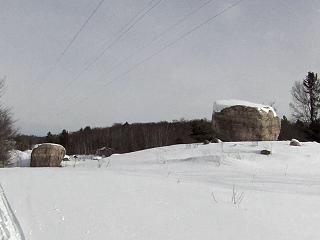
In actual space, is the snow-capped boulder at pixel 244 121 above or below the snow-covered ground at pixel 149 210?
above

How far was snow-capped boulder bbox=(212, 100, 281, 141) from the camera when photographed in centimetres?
1425


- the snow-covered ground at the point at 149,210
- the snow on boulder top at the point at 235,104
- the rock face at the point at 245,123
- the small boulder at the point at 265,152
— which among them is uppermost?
the snow on boulder top at the point at 235,104

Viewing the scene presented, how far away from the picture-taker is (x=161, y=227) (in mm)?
2262

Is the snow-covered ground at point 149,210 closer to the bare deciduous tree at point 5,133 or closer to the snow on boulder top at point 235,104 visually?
the snow on boulder top at point 235,104

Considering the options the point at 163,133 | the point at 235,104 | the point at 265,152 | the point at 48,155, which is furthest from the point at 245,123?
the point at 163,133

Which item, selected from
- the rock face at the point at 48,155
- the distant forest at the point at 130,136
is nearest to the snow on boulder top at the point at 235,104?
the rock face at the point at 48,155

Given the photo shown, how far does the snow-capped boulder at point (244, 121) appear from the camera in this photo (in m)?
14.2

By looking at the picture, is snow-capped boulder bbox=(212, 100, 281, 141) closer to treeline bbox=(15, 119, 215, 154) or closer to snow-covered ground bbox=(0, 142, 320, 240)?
snow-covered ground bbox=(0, 142, 320, 240)

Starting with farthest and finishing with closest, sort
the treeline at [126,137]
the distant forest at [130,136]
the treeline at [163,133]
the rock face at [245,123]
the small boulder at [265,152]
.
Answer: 1. the treeline at [126,137]
2. the distant forest at [130,136]
3. the treeline at [163,133]
4. the rock face at [245,123]
5. the small boulder at [265,152]

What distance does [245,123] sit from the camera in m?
14.3

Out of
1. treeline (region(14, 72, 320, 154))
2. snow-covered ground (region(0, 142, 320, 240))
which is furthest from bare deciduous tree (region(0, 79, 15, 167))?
snow-covered ground (region(0, 142, 320, 240))

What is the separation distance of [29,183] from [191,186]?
147cm

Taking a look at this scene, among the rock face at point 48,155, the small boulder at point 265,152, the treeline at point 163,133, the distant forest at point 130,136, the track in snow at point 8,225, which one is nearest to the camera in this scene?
the track in snow at point 8,225

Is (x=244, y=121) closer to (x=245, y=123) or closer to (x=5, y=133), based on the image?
(x=245, y=123)
